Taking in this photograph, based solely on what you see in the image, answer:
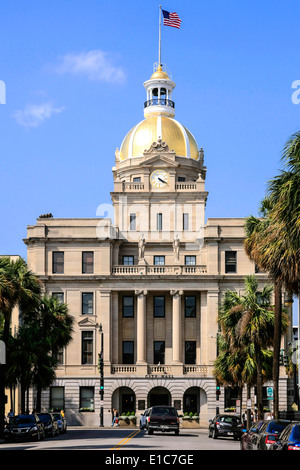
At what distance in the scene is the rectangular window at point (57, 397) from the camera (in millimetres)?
82812

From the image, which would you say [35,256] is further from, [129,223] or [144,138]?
[144,138]

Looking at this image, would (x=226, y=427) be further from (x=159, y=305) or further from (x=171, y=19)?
(x=171, y=19)

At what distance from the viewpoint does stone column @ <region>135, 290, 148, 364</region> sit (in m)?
82.9

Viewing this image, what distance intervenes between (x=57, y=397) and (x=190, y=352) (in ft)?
42.6

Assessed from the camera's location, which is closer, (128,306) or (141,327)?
(141,327)

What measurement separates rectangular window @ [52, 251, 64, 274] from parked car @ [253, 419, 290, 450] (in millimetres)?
56514

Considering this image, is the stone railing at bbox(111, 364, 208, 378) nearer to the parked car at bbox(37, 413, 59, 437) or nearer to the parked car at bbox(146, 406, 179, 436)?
the parked car at bbox(37, 413, 59, 437)

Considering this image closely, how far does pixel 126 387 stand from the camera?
8331 cm

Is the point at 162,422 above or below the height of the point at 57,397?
above

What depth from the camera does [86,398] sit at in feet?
272

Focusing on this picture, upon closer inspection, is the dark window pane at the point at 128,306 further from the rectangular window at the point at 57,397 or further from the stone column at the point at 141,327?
the rectangular window at the point at 57,397

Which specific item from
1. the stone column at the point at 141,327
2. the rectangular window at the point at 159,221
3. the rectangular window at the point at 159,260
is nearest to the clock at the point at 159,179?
the rectangular window at the point at 159,221

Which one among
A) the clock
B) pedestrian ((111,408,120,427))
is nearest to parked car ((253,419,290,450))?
pedestrian ((111,408,120,427))

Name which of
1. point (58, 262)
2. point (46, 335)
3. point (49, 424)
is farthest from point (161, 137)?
point (49, 424)
